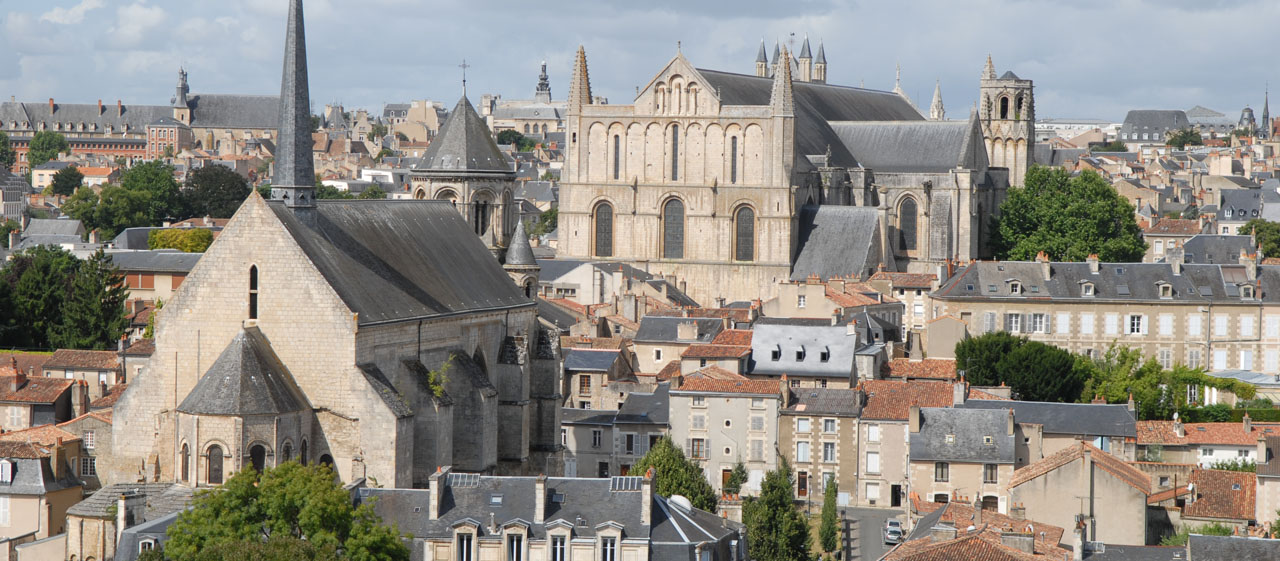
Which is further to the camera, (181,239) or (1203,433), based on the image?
(181,239)

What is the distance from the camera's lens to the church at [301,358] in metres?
37.9

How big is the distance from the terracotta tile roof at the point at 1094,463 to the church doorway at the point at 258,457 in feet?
49.0

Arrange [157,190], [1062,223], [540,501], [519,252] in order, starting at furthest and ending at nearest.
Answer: [157,190]
[1062,223]
[519,252]
[540,501]

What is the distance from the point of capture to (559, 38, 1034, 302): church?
77.8 m

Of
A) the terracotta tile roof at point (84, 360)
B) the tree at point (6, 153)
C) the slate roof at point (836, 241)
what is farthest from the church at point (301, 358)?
the tree at point (6, 153)

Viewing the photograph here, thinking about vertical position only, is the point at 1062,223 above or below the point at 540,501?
above

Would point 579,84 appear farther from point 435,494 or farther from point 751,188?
point 435,494

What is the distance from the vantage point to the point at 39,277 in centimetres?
6919

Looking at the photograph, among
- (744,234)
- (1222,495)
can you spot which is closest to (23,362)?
(744,234)

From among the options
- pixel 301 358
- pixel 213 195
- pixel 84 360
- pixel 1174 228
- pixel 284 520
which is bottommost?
pixel 284 520

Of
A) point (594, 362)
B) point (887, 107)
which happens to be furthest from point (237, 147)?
point (594, 362)

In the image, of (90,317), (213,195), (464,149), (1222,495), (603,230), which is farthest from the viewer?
(213,195)

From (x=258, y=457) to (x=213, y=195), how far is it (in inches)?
3186

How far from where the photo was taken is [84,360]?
6066 centimetres
